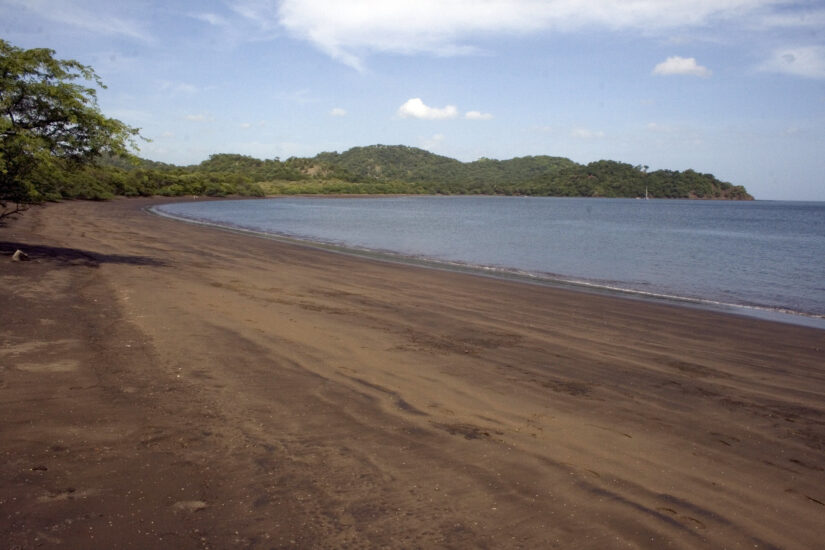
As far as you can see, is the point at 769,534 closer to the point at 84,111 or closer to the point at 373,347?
the point at 373,347

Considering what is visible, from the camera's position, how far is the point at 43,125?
42.8 ft

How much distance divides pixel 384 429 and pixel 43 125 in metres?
11.7

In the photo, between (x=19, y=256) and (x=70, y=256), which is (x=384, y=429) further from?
(x=70, y=256)

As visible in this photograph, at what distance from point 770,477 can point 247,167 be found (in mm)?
186267

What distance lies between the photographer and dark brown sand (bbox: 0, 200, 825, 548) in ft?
13.1

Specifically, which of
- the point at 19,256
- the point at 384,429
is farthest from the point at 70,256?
the point at 384,429

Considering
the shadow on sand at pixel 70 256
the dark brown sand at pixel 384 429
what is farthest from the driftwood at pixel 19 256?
the dark brown sand at pixel 384 429

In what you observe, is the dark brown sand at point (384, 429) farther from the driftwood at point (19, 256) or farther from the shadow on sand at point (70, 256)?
the shadow on sand at point (70, 256)

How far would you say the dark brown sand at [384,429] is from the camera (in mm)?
4004

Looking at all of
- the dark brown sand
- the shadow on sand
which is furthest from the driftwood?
the dark brown sand

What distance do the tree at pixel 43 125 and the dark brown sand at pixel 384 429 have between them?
2676 mm

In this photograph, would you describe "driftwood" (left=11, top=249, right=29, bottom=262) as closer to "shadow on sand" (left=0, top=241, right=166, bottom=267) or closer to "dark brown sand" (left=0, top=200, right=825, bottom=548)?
"shadow on sand" (left=0, top=241, right=166, bottom=267)

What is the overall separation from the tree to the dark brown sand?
268 centimetres

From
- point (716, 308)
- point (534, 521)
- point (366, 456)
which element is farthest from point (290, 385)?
point (716, 308)
